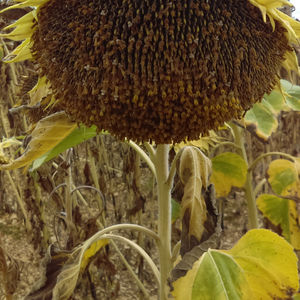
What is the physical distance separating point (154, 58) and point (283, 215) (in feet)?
2.26

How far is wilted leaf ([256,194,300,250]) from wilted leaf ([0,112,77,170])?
0.60 meters

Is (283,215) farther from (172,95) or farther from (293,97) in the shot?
(172,95)

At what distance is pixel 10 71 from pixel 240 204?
1479 mm

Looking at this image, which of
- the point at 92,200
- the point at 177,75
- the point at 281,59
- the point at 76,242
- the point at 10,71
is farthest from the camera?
the point at 92,200

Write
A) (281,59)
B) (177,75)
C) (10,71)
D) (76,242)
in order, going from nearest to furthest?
(177,75), (281,59), (76,242), (10,71)

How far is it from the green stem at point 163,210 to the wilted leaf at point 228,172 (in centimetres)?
35

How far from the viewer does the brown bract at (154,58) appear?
423 mm

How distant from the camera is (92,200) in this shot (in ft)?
7.60

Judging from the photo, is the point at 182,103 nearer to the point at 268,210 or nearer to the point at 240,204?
the point at 268,210

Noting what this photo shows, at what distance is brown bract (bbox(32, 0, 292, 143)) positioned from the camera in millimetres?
423

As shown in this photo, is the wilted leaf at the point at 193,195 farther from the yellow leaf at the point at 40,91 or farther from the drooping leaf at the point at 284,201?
the drooping leaf at the point at 284,201

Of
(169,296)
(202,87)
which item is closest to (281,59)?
(202,87)

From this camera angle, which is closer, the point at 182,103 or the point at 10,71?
the point at 182,103

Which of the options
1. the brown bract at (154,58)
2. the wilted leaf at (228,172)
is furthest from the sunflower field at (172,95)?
the wilted leaf at (228,172)
